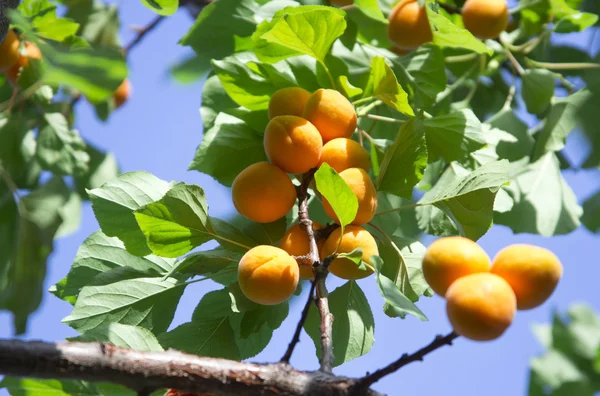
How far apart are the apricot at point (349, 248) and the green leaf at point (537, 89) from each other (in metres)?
0.66

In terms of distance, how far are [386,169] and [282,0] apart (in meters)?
0.42

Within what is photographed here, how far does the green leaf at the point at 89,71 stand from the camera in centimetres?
38

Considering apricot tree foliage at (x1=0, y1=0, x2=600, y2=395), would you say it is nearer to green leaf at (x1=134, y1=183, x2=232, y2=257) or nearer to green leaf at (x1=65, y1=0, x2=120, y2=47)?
green leaf at (x1=134, y1=183, x2=232, y2=257)

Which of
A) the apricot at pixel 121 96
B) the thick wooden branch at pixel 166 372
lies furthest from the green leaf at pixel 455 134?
the apricot at pixel 121 96

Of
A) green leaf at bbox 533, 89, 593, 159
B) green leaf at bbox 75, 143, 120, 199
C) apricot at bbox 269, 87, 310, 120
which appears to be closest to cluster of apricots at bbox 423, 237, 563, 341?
apricot at bbox 269, 87, 310, 120

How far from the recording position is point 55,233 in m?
1.54

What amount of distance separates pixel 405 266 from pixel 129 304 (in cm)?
32

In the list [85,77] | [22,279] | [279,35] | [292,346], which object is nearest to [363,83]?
[279,35]

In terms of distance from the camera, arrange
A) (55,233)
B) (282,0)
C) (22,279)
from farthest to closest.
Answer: (55,233) → (22,279) → (282,0)

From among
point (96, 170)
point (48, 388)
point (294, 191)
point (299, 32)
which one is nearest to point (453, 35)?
point (299, 32)

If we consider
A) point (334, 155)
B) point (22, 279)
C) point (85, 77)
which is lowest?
point (22, 279)

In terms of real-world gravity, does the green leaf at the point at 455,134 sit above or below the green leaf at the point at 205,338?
above

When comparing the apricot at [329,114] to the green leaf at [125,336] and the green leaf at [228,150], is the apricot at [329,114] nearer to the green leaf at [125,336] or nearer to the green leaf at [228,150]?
the green leaf at [228,150]

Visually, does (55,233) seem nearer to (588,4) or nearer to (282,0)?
(282,0)
